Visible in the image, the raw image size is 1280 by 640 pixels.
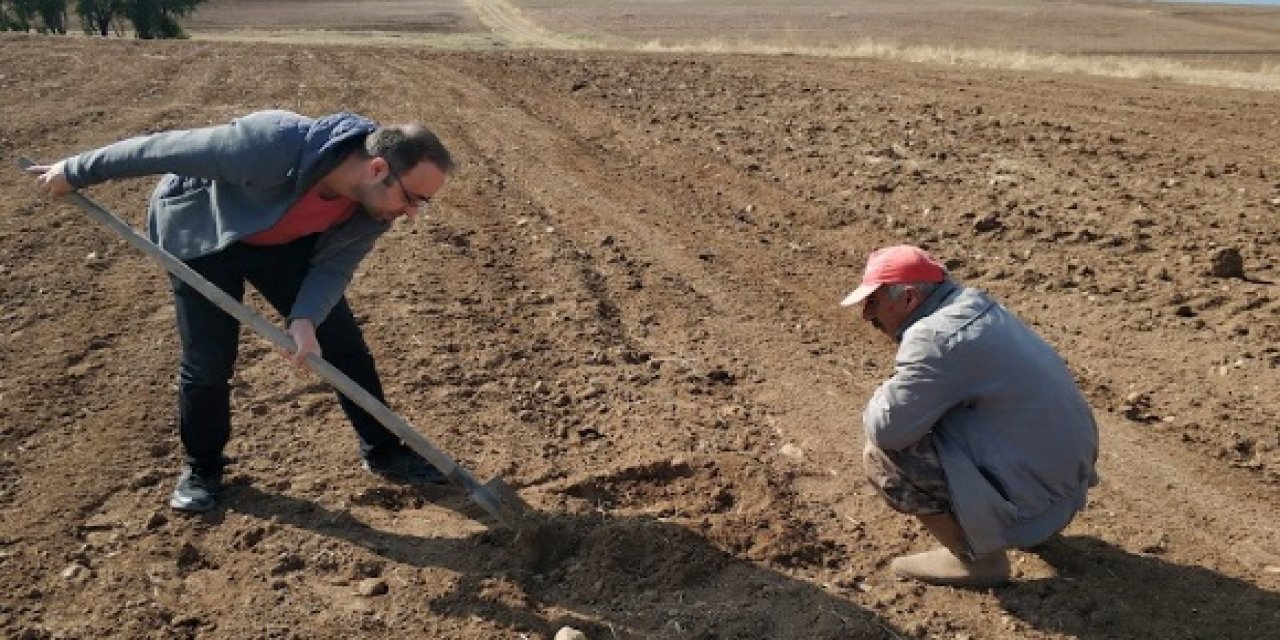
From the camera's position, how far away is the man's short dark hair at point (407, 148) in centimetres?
344

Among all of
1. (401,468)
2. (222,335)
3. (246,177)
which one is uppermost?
(246,177)

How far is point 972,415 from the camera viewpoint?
335 centimetres

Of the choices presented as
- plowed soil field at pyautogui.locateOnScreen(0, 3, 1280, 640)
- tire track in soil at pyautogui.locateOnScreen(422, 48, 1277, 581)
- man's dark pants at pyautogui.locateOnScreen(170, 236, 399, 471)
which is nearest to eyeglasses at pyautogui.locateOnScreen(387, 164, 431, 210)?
man's dark pants at pyautogui.locateOnScreen(170, 236, 399, 471)

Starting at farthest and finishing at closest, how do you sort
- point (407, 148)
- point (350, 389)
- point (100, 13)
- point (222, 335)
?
point (100, 13), point (222, 335), point (350, 389), point (407, 148)

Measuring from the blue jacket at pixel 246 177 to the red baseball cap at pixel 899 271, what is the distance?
1647mm

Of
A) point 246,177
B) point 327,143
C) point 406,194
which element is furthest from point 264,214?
point 406,194

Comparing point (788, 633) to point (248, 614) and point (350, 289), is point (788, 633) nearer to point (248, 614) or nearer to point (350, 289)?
point (248, 614)

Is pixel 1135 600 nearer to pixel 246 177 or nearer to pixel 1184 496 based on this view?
pixel 1184 496

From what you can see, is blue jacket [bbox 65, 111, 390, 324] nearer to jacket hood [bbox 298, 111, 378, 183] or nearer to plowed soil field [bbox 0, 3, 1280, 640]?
jacket hood [bbox 298, 111, 378, 183]

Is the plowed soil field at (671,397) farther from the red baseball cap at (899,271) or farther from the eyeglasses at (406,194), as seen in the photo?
the eyeglasses at (406,194)

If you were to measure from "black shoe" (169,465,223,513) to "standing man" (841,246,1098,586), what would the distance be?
2.46 m

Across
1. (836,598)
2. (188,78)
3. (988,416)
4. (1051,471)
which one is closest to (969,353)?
(988,416)

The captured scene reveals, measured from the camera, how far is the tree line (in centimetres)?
3884

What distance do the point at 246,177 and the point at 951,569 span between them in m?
2.60
